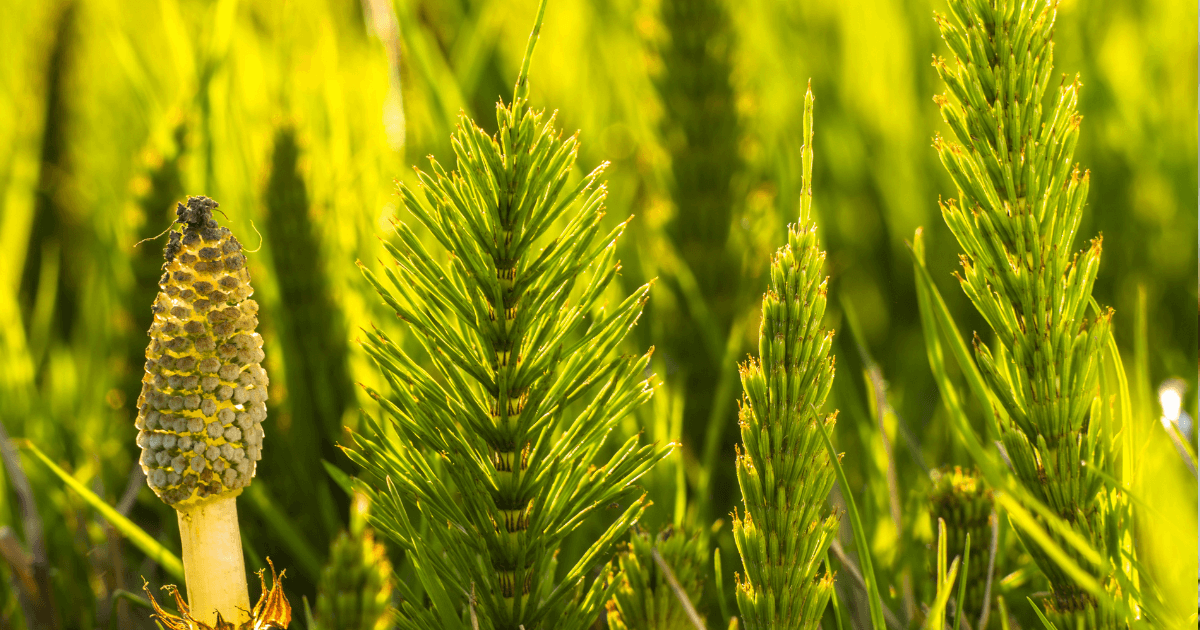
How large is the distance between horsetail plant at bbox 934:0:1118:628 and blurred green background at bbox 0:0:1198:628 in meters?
0.06

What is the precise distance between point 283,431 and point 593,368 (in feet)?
1.51

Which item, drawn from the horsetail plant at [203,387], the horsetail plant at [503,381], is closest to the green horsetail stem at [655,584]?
the horsetail plant at [503,381]

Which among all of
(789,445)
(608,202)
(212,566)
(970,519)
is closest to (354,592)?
(212,566)

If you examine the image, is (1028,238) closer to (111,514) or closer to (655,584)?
(655,584)

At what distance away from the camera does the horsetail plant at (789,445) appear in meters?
0.35

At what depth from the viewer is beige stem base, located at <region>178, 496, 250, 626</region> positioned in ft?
1.27

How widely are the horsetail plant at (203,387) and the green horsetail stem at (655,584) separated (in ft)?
0.60

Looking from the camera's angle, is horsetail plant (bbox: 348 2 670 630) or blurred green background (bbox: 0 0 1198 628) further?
blurred green background (bbox: 0 0 1198 628)

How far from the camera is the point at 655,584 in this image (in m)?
0.48

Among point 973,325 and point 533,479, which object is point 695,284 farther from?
point 533,479

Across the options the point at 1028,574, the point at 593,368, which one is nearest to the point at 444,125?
the point at 593,368

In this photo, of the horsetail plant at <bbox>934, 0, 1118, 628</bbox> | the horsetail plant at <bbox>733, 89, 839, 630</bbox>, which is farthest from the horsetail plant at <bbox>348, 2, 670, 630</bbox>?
the horsetail plant at <bbox>934, 0, 1118, 628</bbox>

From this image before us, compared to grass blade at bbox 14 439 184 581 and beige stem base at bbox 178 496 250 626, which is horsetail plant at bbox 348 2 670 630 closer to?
beige stem base at bbox 178 496 250 626

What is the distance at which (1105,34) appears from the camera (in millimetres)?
1420
